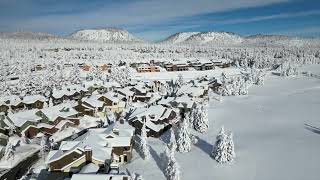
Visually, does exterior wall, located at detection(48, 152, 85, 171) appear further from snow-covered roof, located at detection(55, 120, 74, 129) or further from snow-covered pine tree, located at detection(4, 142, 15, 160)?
snow-covered roof, located at detection(55, 120, 74, 129)

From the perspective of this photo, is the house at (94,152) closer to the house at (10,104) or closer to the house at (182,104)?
the house at (182,104)

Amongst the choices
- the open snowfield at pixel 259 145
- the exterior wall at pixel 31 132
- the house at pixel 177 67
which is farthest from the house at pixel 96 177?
the house at pixel 177 67

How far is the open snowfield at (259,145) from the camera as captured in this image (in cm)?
3894

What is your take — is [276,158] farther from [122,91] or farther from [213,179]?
[122,91]

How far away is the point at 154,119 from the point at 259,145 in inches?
628

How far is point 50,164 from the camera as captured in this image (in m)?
37.7

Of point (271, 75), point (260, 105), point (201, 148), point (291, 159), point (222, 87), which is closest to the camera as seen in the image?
point (291, 159)

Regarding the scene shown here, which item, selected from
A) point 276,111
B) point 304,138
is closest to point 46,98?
point 276,111

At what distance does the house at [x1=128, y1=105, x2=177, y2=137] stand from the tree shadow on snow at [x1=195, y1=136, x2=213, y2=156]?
675 centimetres

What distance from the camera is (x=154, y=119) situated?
56281 mm

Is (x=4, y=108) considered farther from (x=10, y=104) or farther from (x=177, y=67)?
(x=177, y=67)

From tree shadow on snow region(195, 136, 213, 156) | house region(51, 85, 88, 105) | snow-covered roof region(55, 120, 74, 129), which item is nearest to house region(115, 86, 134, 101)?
house region(51, 85, 88, 105)

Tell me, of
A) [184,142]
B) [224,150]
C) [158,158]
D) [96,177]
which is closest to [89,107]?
[184,142]

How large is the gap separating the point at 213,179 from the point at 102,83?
59.0m
